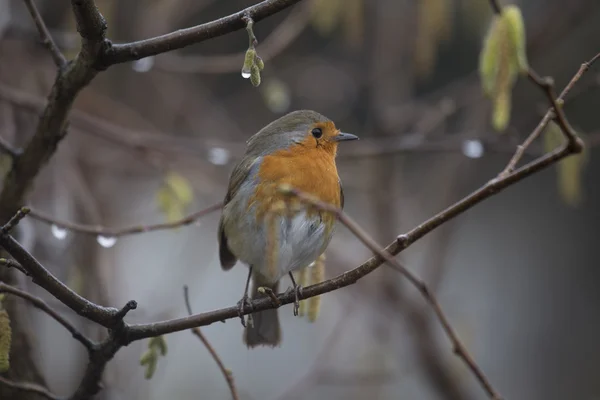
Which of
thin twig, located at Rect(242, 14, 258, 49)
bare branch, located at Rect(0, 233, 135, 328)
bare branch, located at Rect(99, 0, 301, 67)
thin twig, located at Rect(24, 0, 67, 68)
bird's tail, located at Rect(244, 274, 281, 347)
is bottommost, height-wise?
bare branch, located at Rect(0, 233, 135, 328)

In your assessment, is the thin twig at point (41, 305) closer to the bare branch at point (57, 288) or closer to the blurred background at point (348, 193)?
the bare branch at point (57, 288)

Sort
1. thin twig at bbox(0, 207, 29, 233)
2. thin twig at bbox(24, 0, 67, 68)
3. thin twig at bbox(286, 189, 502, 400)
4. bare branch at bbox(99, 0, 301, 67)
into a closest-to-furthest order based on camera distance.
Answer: thin twig at bbox(286, 189, 502, 400)
thin twig at bbox(0, 207, 29, 233)
bare branch at bbox(99, 0, 301, 67)
thin twig at bbox(24, 0, 67, 68)

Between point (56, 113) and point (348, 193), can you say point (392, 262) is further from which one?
point (348, 193)

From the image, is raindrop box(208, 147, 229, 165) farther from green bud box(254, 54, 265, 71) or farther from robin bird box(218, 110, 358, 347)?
green bud box(254, 54, 265, 71)

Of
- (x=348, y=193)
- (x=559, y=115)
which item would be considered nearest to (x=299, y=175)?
(x=559, y=115)

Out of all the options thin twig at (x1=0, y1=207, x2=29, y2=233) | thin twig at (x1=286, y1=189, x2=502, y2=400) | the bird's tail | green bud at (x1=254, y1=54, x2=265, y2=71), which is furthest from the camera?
the bird's tail

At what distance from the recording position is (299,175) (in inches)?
114

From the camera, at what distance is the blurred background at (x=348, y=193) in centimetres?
368

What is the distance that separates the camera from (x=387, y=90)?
5.34m

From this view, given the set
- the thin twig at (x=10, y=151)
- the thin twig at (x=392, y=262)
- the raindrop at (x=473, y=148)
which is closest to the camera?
the thin twig at (x=392, y=262)

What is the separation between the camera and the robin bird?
280 cm

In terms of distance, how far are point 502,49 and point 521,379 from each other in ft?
16.5

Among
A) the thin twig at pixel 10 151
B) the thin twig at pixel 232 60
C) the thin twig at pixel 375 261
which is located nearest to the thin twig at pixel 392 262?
the thin twig at pixel 375 261

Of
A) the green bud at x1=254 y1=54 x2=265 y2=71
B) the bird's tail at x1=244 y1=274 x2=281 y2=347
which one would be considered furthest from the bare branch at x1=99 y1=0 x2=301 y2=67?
the bird's tail at x1=244 y1=274 x2=281 y2=347
